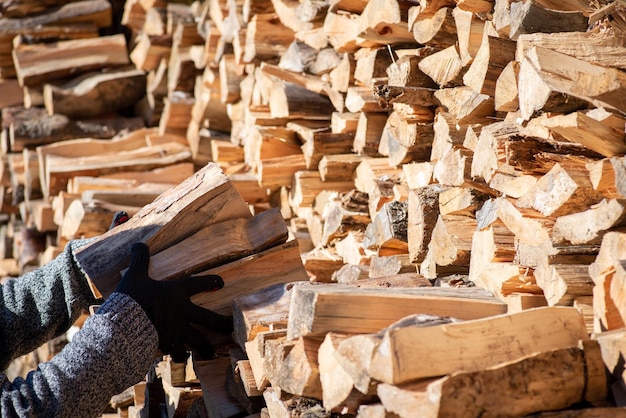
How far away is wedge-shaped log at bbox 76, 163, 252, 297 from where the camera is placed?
2.52 metres

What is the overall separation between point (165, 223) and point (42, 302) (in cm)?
51

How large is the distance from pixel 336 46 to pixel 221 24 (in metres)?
1.50

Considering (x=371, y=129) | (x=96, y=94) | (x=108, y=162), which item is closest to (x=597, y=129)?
(x=371, y=129)

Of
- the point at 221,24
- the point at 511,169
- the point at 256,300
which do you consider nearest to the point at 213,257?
the point at 256,300

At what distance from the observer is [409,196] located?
277cm

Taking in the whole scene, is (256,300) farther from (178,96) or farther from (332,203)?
(178,96)

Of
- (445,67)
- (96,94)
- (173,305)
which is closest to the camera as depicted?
(173,305)

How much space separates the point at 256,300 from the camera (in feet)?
7.89

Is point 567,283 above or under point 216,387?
above

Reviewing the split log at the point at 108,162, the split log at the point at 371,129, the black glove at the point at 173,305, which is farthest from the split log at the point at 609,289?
the split log at the point at 108,162

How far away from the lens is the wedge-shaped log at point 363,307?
193cm

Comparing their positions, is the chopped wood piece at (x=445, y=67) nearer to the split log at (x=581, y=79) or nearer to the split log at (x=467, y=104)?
the split log at (x=467, y=104)

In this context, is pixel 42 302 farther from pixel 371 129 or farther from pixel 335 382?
pixel 371 129

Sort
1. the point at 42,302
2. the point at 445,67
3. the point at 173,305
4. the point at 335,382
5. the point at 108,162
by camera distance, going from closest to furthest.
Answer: the point at 335,382, the point at 173,305, the point at 42,302, the point at 445,67, the point at 108,162
